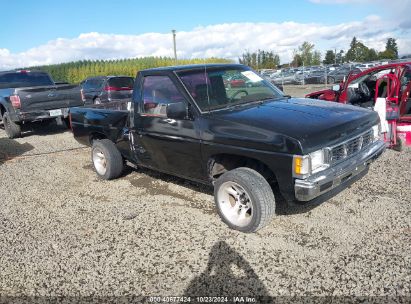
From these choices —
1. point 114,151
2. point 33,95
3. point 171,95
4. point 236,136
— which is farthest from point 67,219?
point 33,95

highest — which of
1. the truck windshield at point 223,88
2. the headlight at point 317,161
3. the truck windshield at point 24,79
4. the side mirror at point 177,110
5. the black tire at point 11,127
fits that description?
the truck windshield at point 24,79

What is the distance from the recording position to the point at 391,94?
23.6 ft

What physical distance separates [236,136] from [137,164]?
6.89 ft

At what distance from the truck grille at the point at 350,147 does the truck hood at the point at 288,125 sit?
8 cm

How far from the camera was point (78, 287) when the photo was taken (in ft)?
10.3

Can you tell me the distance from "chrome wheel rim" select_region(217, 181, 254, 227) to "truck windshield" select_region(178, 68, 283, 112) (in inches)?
37.3

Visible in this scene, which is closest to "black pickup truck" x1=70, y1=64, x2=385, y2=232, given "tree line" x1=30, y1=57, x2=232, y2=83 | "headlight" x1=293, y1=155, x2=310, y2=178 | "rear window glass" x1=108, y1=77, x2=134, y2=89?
"headlight" x1=293, y1=155, x2=310, y2=178

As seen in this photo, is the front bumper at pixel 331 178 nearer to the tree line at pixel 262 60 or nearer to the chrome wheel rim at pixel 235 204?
the chrome wheel rim at pixel 235 204

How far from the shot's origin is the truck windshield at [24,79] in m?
11.2

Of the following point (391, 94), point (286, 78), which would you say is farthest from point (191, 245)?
point (286, 78)

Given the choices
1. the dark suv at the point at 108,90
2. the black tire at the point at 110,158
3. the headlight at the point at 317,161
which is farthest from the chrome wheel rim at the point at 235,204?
the dark suv at the point at 108,90

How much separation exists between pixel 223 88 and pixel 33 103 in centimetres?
712

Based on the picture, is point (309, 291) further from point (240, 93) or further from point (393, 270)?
point (240, 93)

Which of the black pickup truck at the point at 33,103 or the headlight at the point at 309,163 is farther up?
the black pickup truck at the point at 33,103
